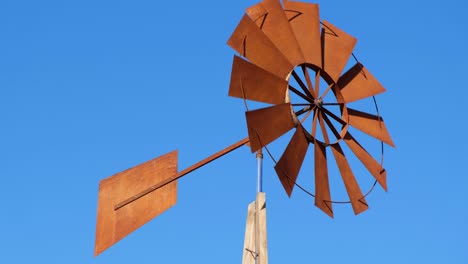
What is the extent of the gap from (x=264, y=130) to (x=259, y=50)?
76 centimetres

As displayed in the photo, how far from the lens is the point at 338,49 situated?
8219mm

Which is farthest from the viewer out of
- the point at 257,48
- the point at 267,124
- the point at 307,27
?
the point at 307,27

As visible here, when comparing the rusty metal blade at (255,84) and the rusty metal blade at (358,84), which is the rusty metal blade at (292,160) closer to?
the rusty metal blade at (255,84)

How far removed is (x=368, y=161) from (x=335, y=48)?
1.09 metres

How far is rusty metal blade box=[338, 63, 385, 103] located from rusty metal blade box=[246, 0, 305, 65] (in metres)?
0.63

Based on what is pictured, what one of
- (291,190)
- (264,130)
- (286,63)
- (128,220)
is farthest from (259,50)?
(128,220)

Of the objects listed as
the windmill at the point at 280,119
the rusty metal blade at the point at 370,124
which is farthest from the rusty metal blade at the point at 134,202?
the rusty metal blade at the point at 370,124

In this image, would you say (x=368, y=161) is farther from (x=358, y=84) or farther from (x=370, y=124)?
(x=358, y=84)

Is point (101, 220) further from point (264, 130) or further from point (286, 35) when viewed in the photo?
point (286, 35)

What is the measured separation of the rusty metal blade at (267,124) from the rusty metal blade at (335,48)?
2.68 feet

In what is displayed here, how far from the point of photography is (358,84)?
8.30 meters

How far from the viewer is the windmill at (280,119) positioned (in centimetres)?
731

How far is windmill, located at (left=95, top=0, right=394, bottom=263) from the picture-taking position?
7.31 metres

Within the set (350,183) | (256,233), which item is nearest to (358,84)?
(350,183)
